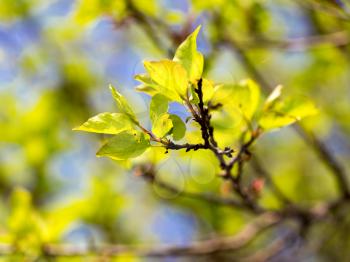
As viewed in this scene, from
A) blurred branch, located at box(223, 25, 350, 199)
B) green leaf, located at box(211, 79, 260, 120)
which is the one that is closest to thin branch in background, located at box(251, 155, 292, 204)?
blurred branch, located at box(223, 25, 350, 199)

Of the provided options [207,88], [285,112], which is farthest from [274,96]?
[207,88]

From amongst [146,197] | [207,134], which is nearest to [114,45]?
[146,197]

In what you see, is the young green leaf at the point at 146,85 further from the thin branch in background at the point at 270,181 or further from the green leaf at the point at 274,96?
the thin branch in background at the point at 270,181

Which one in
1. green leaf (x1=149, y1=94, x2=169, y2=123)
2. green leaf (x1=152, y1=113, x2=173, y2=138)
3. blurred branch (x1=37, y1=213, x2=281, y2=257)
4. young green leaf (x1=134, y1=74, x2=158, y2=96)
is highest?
young green leaf (x1=134, y1=74, x2=158, y2=96)

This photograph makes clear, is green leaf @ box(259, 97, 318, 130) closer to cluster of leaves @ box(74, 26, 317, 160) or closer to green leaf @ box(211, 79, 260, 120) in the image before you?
green leaf @ box(211, 79, 260, 120)

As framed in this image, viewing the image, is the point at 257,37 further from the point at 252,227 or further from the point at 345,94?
the point at 345,94
